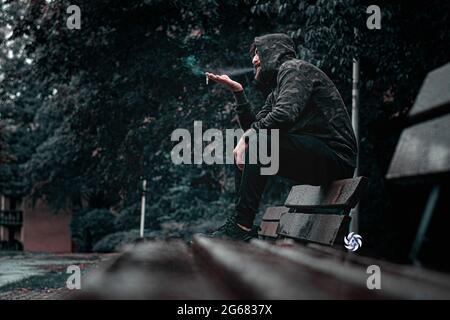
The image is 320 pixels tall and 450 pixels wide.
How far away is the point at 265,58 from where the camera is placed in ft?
15.5

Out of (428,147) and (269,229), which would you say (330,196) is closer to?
(269,229)

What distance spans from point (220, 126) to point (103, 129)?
3.14m

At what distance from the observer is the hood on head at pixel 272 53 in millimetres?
4664

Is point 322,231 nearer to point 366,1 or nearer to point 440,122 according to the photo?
point 440,122

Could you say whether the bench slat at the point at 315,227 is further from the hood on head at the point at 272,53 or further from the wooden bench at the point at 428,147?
the wooden bench at the point at 428,147

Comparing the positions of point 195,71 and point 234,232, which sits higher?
point 195,71

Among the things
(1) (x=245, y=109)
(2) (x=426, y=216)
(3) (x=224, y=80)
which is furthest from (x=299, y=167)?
(2) (x=426, y=216)

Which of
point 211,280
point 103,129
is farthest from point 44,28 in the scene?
point 211,280

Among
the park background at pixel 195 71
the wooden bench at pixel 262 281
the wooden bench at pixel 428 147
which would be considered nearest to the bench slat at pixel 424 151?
the wooden bench at pixel 428 147

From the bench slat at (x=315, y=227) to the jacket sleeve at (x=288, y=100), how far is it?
504mm

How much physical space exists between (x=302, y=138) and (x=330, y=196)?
338 millimetres

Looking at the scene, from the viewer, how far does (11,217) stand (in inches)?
1780

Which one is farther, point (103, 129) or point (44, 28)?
point (103, 129)

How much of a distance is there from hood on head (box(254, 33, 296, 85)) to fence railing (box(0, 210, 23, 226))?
4127 centimetres
